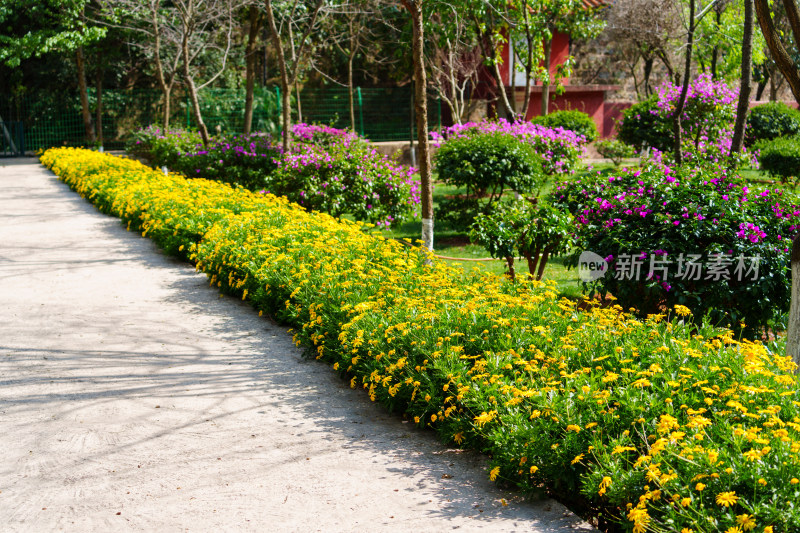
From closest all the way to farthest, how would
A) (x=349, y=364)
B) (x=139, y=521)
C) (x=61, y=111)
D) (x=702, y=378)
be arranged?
(x=139, y=521) < (x=702, y=378) < (x=349, y=364) < (x=61, y=111)

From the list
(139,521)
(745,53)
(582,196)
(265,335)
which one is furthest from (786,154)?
(139,521)

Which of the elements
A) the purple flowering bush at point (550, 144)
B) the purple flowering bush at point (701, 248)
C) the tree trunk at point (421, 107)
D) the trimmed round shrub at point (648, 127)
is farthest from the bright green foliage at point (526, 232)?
the trimmed round shrub at point (648, 127)

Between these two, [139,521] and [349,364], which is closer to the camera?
[139,521]

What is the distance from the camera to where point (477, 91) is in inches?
1040

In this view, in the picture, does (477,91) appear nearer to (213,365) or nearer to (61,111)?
(61,111)

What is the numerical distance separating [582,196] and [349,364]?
354 cm

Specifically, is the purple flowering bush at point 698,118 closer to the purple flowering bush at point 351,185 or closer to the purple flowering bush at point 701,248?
the purple flowering bush at point 351,185

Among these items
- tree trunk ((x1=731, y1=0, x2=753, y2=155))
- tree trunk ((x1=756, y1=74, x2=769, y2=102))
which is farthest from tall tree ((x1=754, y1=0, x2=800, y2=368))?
tree trunk ((x1=756, y1=74, x2=769, y2=102))

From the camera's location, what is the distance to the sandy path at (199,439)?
3.44 meters

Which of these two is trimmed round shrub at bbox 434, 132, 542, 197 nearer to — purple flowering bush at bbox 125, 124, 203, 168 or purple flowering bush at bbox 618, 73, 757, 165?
purple flowering bush at bbox 618, 73, 757, 165

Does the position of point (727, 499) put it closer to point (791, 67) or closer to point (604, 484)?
point (604, 484)

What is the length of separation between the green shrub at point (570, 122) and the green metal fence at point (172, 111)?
632cm

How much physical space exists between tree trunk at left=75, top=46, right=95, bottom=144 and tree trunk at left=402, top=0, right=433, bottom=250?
1799 cm

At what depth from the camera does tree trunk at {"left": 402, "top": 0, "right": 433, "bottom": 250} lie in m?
7.47
